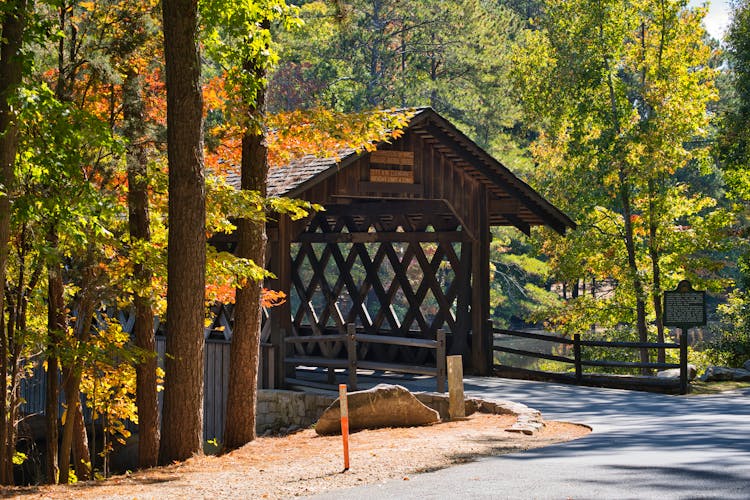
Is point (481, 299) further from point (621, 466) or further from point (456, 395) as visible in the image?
point (621, 466)

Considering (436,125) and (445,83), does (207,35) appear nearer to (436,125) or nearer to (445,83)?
(436,125)

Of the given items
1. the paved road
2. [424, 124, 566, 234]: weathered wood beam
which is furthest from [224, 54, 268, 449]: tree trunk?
[424, 124, 566, 234]: weathered wood beam

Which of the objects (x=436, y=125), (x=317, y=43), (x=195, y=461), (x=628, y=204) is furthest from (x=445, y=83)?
(x=195, y=461)

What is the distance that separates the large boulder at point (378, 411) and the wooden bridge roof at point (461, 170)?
398 cm

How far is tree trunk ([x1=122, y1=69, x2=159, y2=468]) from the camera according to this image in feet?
45.1

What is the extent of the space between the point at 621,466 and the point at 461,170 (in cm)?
1104

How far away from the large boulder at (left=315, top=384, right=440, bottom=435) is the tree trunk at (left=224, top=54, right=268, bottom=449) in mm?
989

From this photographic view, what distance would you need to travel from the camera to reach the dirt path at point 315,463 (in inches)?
386

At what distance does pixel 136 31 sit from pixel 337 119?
292cm

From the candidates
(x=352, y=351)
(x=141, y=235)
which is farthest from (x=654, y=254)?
(x=141, y=235)

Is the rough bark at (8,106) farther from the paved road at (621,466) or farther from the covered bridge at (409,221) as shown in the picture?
the covered bridge at (409,221)

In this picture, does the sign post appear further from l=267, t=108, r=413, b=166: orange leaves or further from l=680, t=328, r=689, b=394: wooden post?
l=267, t=108, r=413, b=166: orange leaves

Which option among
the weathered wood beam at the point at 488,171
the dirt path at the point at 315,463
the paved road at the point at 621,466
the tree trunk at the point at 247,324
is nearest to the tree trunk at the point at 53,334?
the tree trunk at the point at 247,324

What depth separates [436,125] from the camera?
1905 centimetres
